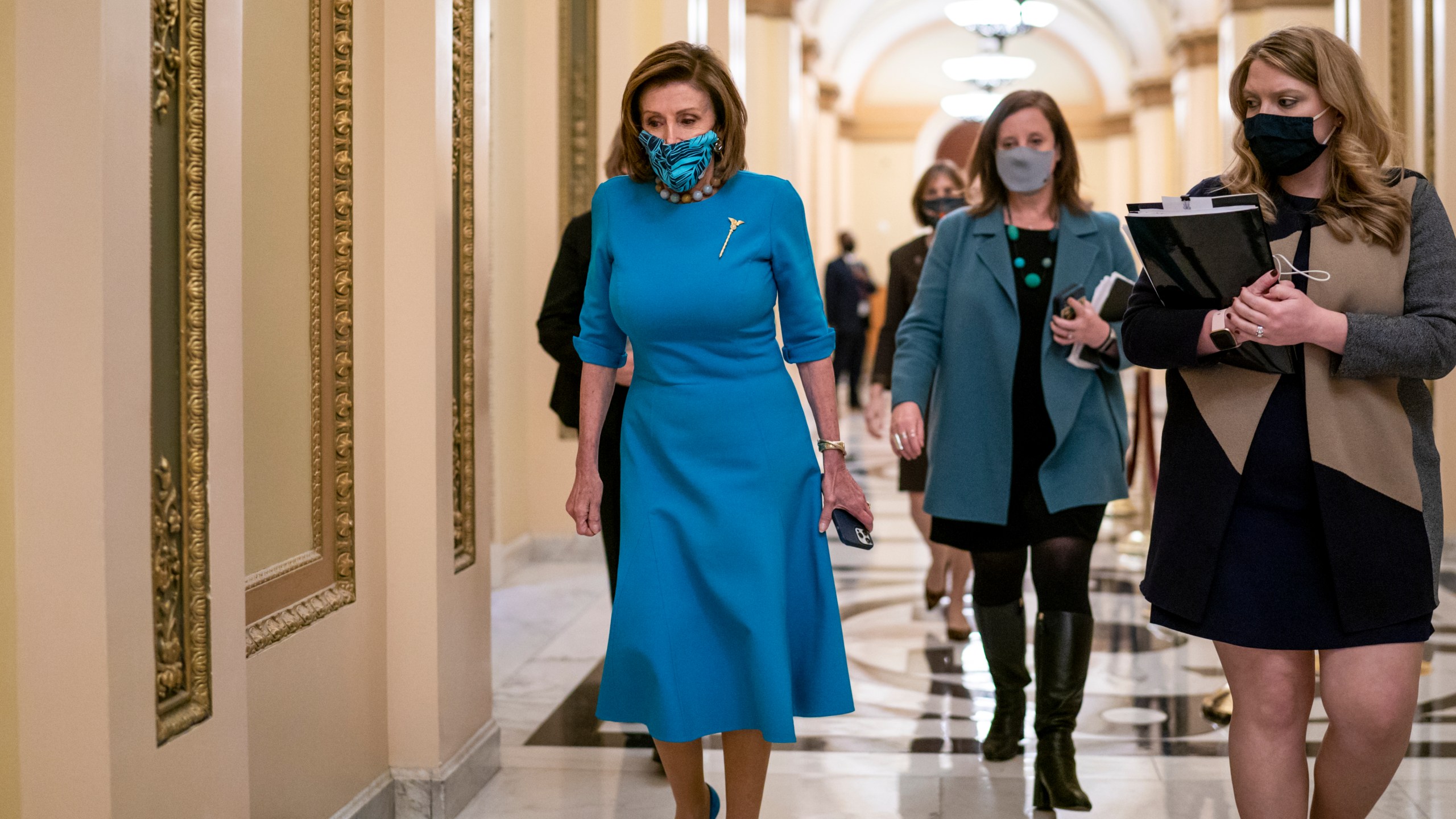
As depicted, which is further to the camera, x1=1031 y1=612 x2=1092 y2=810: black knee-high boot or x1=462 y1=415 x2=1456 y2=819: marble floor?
x1=462 y1=415 x2=1456 y2=819: marble floor

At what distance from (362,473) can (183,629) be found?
1.07 metres

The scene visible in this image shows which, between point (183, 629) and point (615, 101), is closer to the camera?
point (183, 629)

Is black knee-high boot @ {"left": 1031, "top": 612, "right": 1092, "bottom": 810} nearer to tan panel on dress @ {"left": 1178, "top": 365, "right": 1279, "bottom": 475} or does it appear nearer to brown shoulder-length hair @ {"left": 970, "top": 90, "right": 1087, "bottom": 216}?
brown shoulder-length hair @ {"left": 970, "top": 90, "right": 1087, "bottom": 216}

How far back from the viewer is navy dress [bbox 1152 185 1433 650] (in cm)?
239

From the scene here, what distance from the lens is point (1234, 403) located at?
2.46 m

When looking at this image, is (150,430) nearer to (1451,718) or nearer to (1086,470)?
(1086,470)

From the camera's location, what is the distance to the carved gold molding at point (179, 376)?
217 centimetres

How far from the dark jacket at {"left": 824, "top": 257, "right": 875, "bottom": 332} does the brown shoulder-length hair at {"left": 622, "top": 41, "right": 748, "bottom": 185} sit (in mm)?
11855

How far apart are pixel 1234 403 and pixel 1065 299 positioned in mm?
1106

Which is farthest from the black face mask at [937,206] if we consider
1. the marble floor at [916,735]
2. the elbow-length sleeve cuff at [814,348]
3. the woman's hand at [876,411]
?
the elbow-length sleeve cuff at [814,348]

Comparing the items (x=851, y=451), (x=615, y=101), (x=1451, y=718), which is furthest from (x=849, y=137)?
(x=1451, y=718)

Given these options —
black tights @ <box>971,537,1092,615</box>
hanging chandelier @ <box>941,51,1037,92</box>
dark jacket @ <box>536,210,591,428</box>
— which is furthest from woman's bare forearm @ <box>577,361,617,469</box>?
hanging chandelier @ <box>941,51,1037,92</box>

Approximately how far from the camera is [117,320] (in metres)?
2.04

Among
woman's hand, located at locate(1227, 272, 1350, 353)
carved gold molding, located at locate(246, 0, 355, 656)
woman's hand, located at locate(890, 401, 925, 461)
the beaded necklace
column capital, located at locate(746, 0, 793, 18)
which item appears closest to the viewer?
woman's hand, located at locate(1227, 272, 1350, 353)
